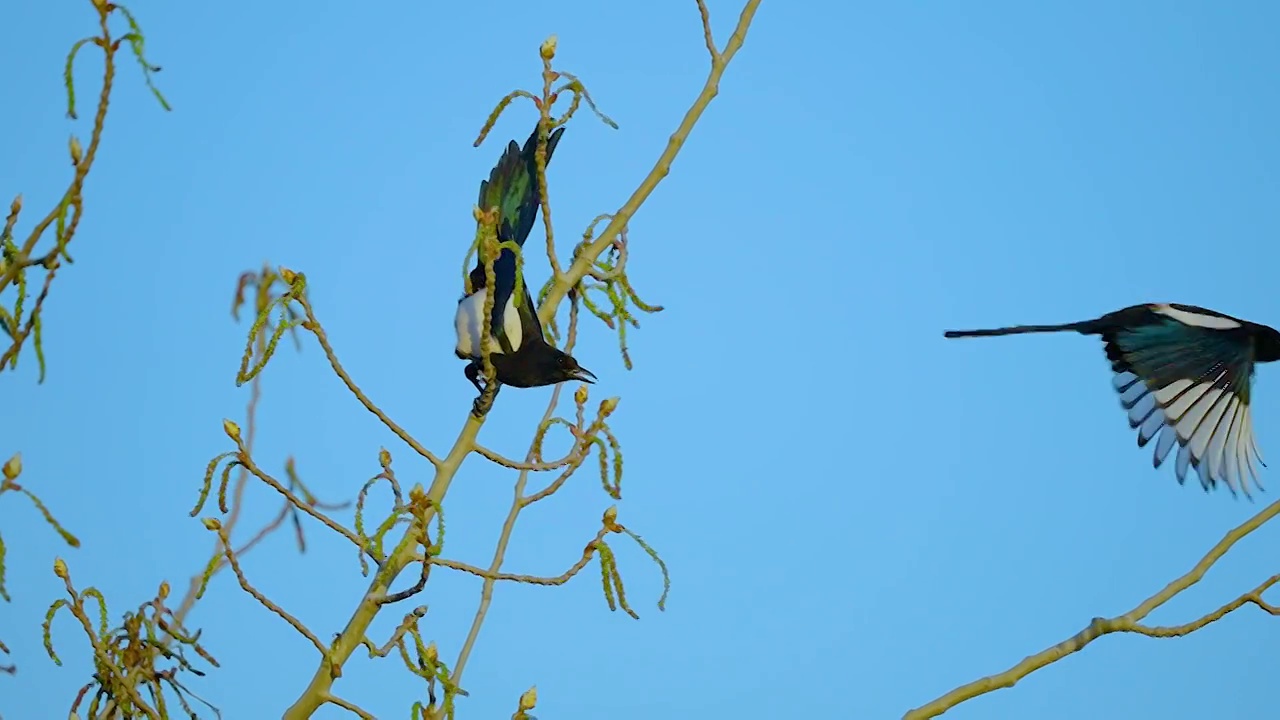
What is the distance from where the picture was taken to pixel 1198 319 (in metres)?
4.80

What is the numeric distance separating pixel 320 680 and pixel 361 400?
1.46ft

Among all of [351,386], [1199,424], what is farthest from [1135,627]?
[1199,424]

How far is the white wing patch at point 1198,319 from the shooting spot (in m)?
4.80

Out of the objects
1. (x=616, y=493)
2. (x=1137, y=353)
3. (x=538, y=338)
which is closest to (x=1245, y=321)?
(x=1137, y=353)

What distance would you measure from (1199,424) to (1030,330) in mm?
655

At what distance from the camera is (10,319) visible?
1856 millimetres

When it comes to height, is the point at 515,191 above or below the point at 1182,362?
below

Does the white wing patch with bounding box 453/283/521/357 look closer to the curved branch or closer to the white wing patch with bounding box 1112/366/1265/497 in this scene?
the curved branch

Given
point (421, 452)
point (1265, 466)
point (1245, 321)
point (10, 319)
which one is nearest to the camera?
point (10, 319)

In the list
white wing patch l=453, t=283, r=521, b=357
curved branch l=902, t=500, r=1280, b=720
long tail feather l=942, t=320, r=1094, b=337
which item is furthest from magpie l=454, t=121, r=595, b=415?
long tail feather l=942, t=320, r=1094, b=337

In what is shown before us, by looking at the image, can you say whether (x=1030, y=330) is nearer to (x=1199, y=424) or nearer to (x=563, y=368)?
(x=1199, y=424)

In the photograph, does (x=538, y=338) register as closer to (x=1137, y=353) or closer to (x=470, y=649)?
(x=470, y=649)

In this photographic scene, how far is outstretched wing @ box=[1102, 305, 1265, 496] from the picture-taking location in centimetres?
457

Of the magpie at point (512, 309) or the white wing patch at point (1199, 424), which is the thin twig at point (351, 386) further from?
the white wing patch at point (1199, 424)
